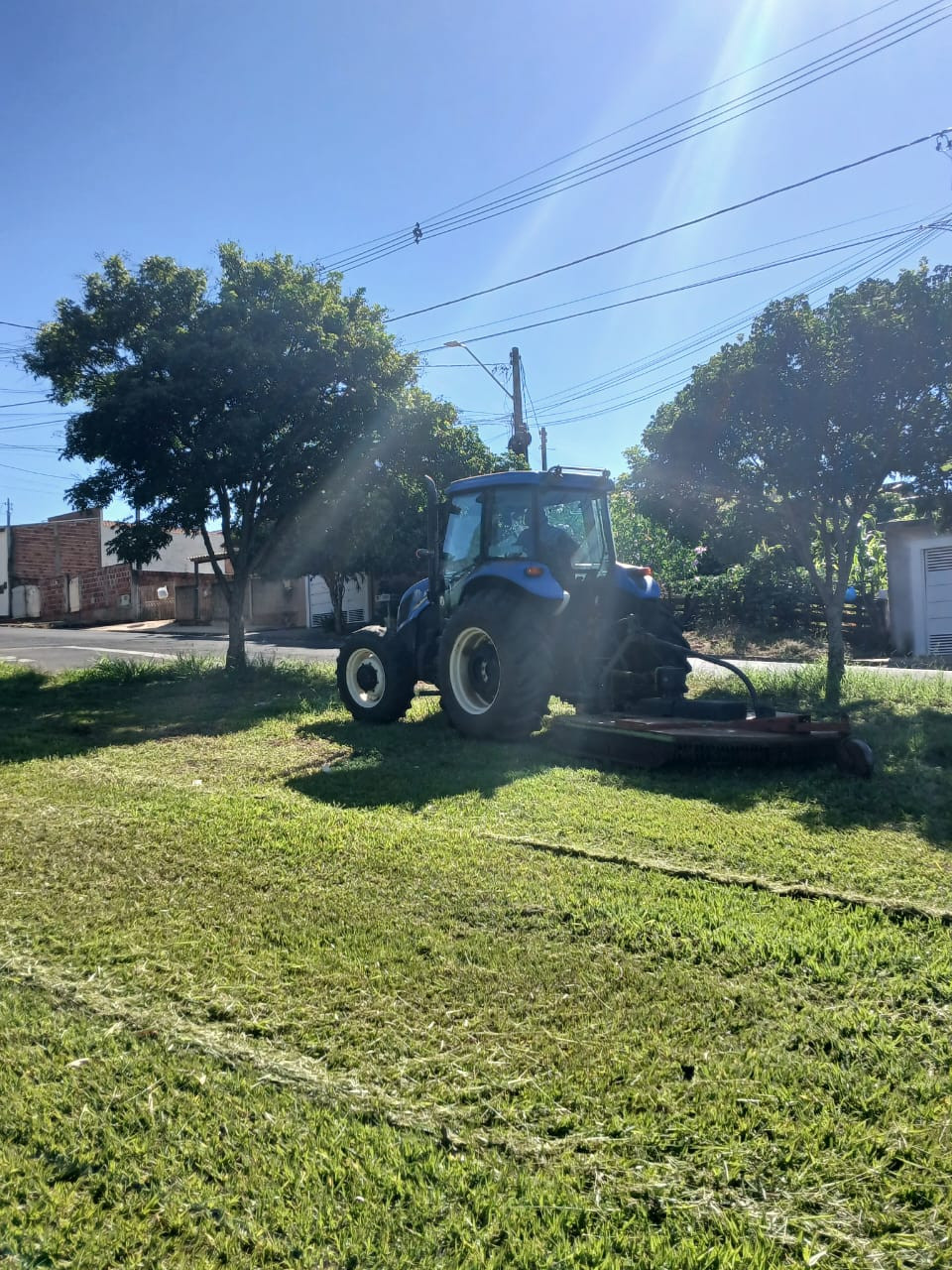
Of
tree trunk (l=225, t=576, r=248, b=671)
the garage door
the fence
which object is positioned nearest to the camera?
tree trunk (l=225, t=576, r=248, b=671)

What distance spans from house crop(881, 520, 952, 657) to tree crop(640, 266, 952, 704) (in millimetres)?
10293

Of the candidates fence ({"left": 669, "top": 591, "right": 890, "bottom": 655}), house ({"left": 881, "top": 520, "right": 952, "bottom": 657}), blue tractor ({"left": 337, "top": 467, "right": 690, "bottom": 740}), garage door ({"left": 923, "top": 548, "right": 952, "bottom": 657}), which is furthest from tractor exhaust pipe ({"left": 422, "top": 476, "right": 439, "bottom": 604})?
garage door ({"left": 923, "top": 548, "right": 952, "bottom": 657})

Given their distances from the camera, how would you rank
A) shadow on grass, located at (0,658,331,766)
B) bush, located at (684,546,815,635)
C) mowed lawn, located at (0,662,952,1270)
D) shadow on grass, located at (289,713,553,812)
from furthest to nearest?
bush, located at (684,546,815,635) < shadow on grass, located at (0,658,331,766) < shadow on grass, located at (289,713,553,812) < mowed lawn, located at (0,662,952,1270)

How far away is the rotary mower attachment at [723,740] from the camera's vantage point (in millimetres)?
6398

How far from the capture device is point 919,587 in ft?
70.8

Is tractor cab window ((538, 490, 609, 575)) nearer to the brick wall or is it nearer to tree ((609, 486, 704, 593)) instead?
tree ((609, 486, 704, 593))

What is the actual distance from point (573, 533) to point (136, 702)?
253 inches

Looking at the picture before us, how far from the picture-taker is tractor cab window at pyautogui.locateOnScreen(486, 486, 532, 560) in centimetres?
868

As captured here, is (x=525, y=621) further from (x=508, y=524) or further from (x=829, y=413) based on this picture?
(x=829, y=413)

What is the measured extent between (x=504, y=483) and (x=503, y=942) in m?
5.70

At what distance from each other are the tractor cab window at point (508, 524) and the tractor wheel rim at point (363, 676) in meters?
1.88

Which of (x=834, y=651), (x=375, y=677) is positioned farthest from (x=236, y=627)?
(x=834, y=651)

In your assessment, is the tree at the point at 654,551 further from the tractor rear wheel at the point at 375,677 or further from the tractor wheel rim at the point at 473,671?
the tractor wheel rim at the point at 473,671

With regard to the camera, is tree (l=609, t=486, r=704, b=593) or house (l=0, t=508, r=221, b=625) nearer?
tree (l=609, t=486, r=704, b=593)
